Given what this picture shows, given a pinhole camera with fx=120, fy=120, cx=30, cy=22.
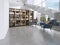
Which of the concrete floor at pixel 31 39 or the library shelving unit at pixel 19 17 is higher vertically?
the library shelving unit at pixel 19 17

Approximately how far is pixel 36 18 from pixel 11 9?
2.74 m

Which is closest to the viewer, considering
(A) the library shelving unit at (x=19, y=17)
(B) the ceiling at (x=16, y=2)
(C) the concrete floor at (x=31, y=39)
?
(C) the concrete floor at (x=31, y=39)

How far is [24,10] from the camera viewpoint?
1270cm

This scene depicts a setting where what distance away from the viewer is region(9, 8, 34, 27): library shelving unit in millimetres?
12209

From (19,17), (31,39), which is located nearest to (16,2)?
(19,17)

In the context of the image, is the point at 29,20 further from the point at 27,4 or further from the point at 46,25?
the point at 46,25

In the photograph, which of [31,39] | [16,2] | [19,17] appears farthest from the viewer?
[19,17]

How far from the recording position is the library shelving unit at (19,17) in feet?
40.1

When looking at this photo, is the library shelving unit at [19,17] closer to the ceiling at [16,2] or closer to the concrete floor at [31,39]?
the ceiling at [16,2]

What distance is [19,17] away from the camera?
1266 cm

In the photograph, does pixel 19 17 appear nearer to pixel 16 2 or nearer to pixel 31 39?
pixel 16 2

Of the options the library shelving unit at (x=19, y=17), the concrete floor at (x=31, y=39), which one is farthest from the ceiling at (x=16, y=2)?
the concrete floor at (x=31, y=39)

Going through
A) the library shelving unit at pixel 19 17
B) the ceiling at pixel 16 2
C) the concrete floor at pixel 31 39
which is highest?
the ceiling at pixel 16 2

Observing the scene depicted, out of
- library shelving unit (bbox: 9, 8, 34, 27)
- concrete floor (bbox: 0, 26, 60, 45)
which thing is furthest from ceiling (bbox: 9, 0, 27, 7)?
concrete floor (bbox: 0, 26, 60, 45)
